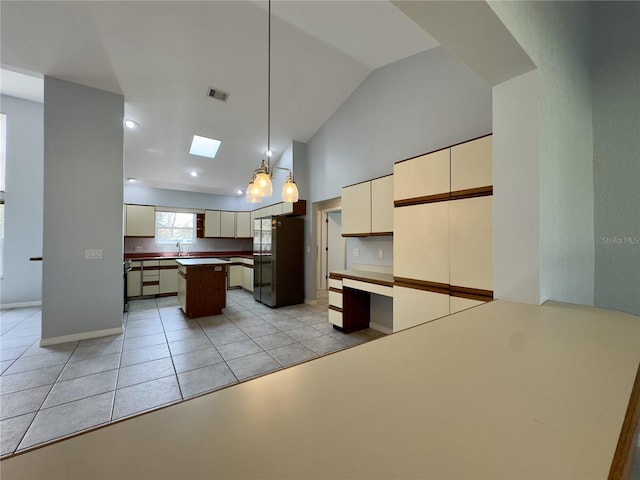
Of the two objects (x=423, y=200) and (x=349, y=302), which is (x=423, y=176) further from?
(x=349, y=302)

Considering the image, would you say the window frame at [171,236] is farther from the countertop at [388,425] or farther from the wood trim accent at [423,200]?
the countertop at [388,425]

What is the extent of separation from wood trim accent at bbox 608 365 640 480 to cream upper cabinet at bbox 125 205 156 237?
7262mm

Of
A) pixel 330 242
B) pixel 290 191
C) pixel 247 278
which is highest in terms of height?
pixel 290 191

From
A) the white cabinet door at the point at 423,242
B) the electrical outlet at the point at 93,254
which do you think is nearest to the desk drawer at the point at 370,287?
the white cabinet door at the point at 423,242

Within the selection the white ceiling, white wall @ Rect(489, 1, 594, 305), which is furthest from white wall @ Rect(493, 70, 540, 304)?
the white ceiling

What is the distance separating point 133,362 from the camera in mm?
2654

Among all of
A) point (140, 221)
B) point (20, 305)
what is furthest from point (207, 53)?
point (20, 305)

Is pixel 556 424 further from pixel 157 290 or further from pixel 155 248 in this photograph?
pixel 155 248

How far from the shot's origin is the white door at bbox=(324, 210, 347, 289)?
5.97m

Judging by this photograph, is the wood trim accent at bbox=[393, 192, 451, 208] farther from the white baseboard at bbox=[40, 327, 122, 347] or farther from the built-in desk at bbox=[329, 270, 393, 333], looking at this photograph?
the white baseboard at bbox=[40, 327, 122, 347]

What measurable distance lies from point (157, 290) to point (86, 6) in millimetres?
4978

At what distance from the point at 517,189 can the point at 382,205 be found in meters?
1.83

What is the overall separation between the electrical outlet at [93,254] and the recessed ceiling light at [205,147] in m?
2.74

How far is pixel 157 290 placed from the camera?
18.9 feet
